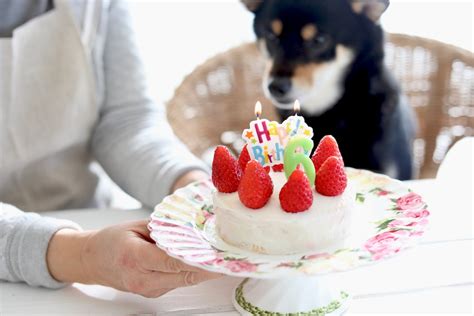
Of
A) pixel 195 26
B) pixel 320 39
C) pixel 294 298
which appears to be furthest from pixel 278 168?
pixel 195 26

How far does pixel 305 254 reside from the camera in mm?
563

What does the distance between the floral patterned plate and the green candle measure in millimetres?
75

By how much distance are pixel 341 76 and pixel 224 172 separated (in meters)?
0.65

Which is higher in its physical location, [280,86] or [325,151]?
[325,151]

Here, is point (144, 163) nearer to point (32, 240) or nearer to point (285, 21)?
point (32, 240)

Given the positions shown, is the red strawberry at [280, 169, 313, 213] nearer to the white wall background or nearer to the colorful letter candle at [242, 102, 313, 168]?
the colorful letter candle at [242, 102, 313, 168]

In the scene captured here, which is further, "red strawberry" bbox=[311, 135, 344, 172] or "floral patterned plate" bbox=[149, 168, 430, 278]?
"red strawberry" bbox=[311, 135, 344, 172]

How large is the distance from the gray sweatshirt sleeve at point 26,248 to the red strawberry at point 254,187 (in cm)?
22

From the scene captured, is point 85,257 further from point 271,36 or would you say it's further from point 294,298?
point 271,36

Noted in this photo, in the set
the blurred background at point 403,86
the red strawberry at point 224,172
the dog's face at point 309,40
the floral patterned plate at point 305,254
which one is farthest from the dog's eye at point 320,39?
the red strawberry at point 224,172

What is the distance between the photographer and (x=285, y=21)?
44.8 inches

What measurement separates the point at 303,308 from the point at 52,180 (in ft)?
1.65

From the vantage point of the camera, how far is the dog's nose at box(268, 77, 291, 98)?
1159 mm

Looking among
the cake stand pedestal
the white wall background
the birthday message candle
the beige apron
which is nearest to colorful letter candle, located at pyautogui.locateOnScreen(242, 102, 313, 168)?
the birthday message candle
